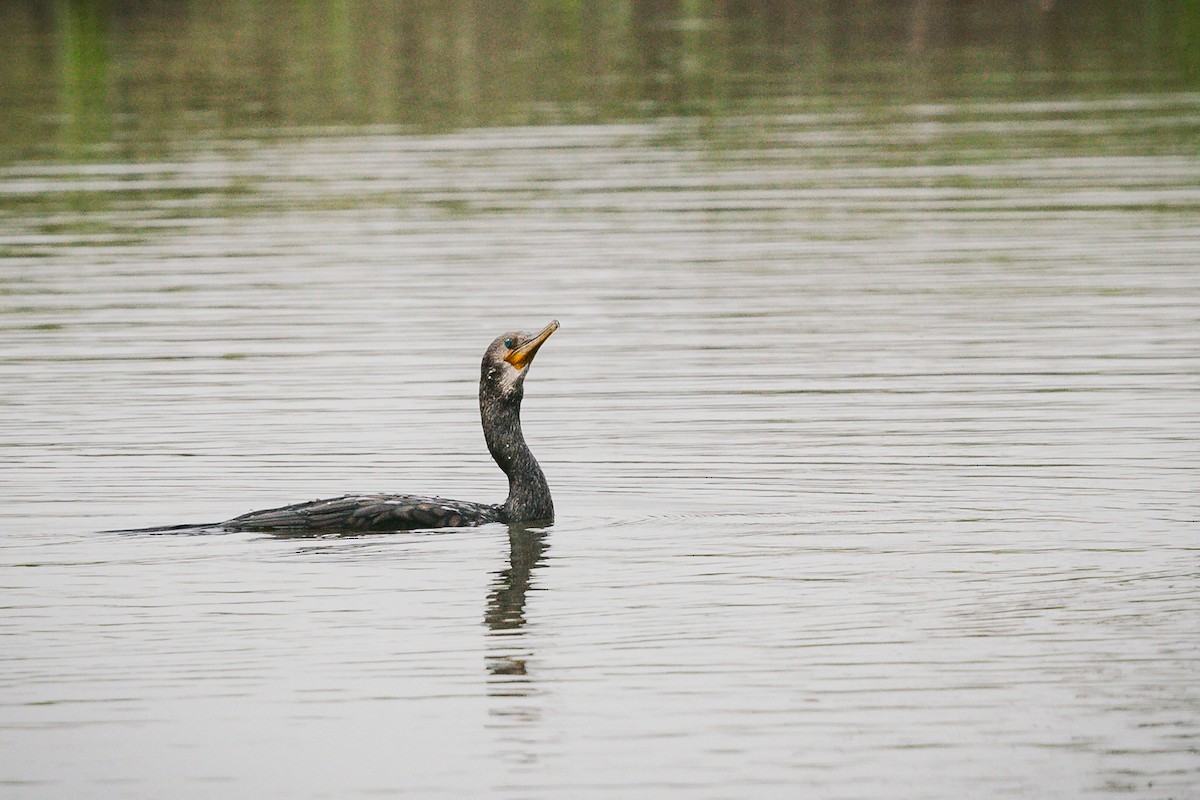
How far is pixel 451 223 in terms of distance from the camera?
81.1 feet

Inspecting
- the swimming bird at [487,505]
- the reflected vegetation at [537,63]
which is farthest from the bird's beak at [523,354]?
the reflected vegetation at [537,63]

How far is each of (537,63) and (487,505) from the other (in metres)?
32.5

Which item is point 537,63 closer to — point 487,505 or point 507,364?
point 507,364

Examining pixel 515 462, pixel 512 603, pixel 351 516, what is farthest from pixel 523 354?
pixel 512 603

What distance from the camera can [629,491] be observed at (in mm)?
12352

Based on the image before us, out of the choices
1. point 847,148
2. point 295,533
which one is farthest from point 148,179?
point 295,533

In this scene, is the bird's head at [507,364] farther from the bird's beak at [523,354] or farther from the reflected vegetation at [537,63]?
the reflected vegetation at [537,63]

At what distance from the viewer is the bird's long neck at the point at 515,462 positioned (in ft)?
38.2

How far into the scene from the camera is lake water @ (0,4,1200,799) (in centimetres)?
814

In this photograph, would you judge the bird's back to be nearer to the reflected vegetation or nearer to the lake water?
the lake water

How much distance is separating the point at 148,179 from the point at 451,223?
6.08 m

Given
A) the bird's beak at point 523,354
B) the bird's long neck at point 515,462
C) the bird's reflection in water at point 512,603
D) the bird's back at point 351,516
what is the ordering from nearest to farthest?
the bird's reflection in water at point 512,603 < the bird's back at point 351,516 < the bird's long neck at point 515,462 < the bird's beak at point 523,354

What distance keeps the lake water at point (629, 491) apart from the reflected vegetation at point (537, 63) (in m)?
8.79

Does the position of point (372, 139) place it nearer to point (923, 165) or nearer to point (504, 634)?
point (923, 165)
